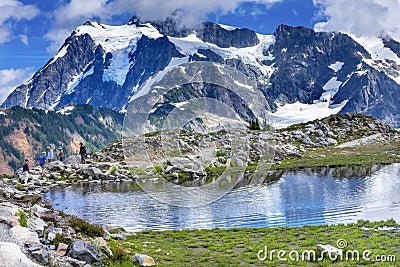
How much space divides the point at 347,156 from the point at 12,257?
246 ft

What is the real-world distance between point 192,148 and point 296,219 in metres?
53.9

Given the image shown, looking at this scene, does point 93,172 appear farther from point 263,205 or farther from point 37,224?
point 37,224

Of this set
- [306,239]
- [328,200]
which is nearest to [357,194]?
[328,200]

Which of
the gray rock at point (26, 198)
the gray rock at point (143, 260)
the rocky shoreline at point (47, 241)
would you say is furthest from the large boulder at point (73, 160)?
the gray rock at point (143, 260)

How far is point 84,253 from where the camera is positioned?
65.0ft

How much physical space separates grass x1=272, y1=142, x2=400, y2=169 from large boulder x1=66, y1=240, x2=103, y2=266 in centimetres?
5762

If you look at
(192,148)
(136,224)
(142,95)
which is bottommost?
(136,224)

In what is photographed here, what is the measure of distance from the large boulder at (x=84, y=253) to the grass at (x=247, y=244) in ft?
2.27

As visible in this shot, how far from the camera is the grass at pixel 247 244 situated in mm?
21938

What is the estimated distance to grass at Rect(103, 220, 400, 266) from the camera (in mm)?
21938

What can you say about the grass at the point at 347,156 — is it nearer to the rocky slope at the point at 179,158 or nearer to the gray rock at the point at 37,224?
the rocky slope at the point at 179,158

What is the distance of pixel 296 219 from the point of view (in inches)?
1356

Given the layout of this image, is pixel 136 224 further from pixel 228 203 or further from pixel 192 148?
pixel 192 148

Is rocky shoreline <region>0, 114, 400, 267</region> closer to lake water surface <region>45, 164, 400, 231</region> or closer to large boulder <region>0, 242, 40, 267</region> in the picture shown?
large boulder <region>0, 242, 40, 267</region>
